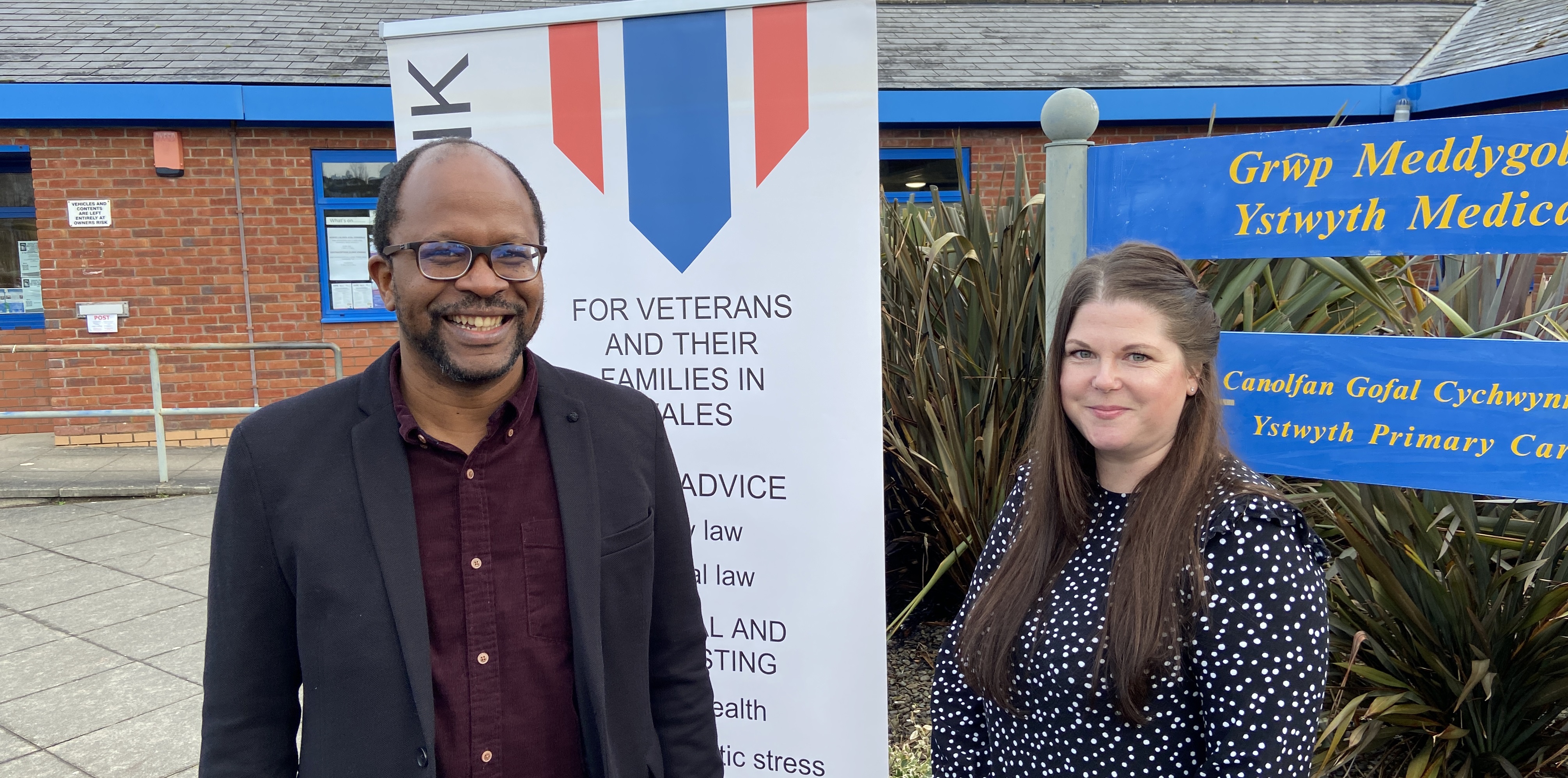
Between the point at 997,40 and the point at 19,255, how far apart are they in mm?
10829

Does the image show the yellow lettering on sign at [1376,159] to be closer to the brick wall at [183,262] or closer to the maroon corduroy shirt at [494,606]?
the maroon corduroy shirt at [494,606]

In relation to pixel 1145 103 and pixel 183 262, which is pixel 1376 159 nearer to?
pixel 1145 103

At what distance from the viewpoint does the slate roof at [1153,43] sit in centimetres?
1021

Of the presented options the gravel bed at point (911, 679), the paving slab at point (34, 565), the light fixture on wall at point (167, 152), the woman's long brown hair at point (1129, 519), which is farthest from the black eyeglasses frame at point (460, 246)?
the light fixture on wall at point (167, 152)

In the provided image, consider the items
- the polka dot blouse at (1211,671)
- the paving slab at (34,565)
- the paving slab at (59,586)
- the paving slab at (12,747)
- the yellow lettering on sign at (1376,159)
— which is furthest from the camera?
the paving slab at (34,565)

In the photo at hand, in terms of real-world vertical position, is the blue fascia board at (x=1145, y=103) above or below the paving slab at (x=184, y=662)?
above

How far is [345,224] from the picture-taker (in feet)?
→ 31.7

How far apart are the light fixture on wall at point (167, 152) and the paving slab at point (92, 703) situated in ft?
21.5

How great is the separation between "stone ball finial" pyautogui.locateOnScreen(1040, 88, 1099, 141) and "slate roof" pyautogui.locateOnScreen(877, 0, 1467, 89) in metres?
7.39

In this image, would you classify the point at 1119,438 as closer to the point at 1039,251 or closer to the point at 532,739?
the point at 532,739

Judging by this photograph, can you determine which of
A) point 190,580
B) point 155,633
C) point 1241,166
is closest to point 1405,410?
point 1241,166

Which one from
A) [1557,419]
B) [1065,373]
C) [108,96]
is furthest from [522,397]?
[108,96]

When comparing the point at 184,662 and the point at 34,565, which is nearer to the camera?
the point at 184,662

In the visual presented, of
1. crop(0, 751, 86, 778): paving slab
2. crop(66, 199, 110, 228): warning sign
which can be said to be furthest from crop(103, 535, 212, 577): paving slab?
crop(66, 199, 110, 228): warning sign
